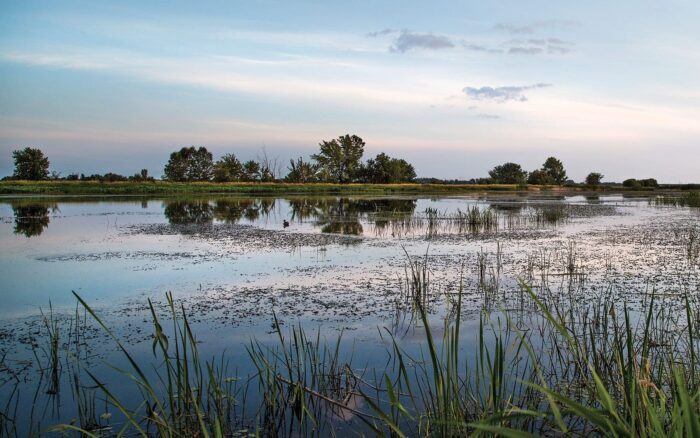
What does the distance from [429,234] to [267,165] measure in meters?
63.3

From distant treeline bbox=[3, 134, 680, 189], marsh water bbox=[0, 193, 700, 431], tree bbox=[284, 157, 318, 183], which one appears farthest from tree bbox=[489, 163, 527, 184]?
marsh water bbox=[0, 193, 700, 431]

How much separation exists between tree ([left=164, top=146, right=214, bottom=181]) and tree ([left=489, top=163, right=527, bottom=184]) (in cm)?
4481

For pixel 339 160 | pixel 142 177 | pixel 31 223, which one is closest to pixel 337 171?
pixel 339 160

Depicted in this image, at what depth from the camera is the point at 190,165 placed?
255 ft

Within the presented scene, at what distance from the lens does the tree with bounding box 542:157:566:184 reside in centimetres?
8862

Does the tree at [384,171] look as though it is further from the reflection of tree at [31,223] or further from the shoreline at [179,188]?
the reflection of tree at [31,223]

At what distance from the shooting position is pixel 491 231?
1827 cm

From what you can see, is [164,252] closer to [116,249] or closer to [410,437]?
[116,249]

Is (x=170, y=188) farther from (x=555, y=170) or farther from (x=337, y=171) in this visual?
(x=555, y=170)

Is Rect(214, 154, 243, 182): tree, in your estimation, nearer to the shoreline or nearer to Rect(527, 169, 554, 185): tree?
the shoreline

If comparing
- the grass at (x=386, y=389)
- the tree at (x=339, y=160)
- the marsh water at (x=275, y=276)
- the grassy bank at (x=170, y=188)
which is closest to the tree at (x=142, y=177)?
the grassy bank at (x=170, y=188)

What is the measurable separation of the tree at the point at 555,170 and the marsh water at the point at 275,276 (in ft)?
238

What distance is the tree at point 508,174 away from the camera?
80.8 metres

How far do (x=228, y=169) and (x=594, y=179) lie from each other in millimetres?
55676
